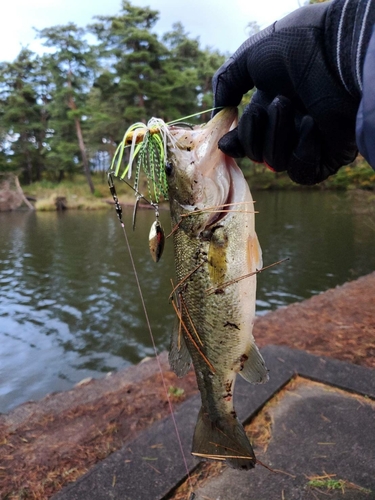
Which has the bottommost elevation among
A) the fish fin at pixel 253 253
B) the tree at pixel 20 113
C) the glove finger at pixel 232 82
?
the fish fin at pixel 253 253

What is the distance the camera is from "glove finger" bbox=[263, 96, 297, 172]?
181 centimetres

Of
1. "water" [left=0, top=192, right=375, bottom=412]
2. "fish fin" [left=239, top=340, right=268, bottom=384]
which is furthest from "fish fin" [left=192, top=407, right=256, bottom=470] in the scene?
"water" [left=0, top=192, right=375, bottom=412]

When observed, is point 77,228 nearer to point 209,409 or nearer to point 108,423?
point 108,423

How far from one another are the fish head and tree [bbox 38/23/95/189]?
35.3m

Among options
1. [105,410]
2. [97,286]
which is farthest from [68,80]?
[105,410]

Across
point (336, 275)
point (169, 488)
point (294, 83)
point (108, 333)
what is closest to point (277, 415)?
point (169, 488)

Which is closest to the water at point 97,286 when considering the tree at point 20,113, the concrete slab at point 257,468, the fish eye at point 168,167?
the concrete slab at point 257,468

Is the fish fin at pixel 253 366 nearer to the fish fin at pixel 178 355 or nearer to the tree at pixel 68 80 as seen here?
the fish fin at pixel 178 355

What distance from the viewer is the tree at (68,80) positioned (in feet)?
117

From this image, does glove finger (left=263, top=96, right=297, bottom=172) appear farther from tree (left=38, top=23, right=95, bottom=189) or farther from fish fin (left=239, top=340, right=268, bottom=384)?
tree (left=38, top=23, right=95, bottom=189)

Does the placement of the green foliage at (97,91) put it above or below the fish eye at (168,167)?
above

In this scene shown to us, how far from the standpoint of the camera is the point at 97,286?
450 inches

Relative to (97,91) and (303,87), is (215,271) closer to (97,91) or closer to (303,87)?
(303,87)

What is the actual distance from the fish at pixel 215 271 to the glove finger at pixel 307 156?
0.96 ft
